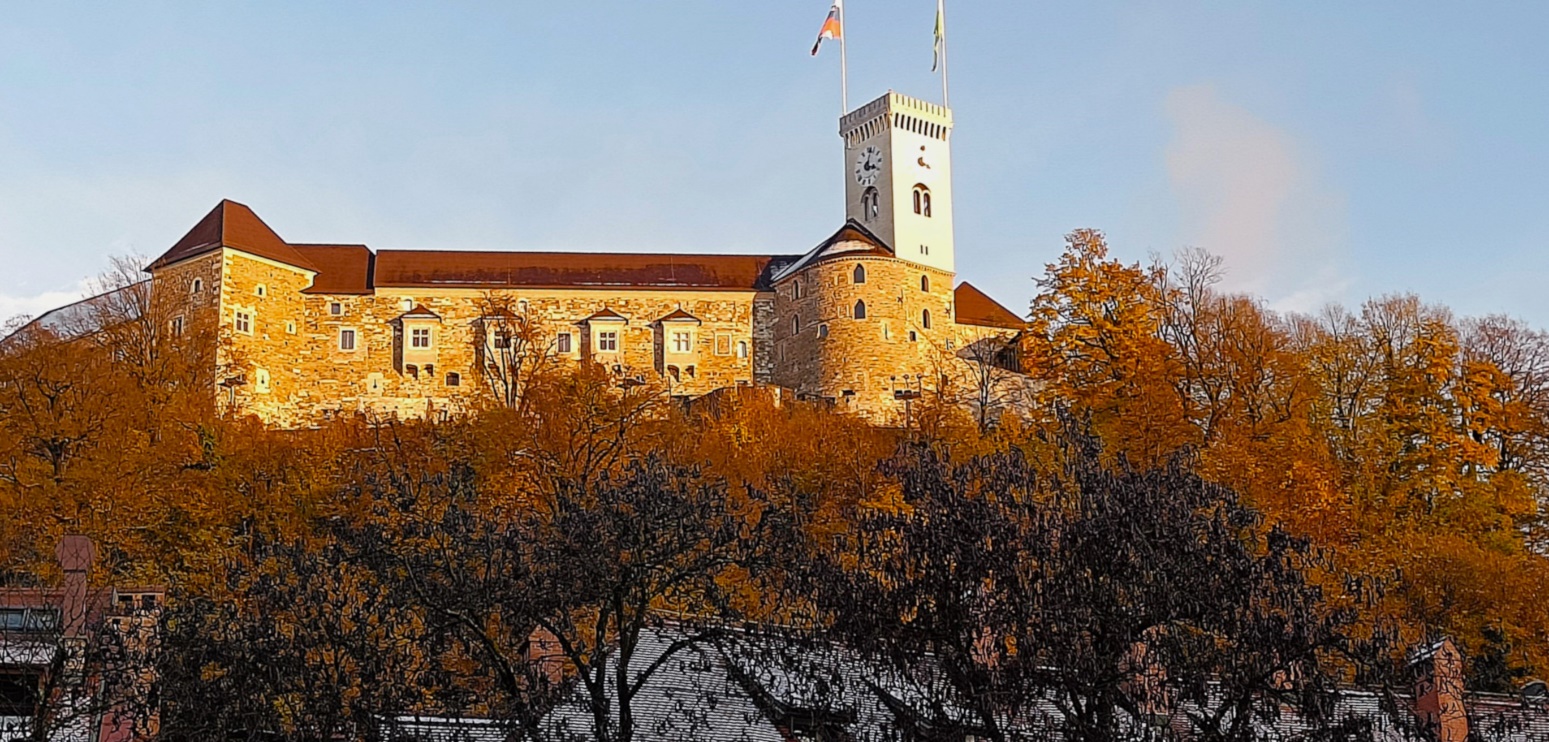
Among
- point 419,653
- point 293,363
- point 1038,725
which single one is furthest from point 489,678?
point 293,363

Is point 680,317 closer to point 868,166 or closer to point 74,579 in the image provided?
point 868,166

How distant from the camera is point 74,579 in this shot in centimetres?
3025

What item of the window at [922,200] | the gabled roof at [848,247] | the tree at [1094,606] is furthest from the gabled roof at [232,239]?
the tree at [1094,606]

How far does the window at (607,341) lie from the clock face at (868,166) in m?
14.7

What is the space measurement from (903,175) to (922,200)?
1.75 metres

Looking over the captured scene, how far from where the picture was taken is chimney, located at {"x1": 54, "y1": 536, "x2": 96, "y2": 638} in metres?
28.2

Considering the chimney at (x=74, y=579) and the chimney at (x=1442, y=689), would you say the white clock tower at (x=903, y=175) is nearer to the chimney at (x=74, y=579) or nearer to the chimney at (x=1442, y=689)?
the chimney at (x=74, y=579)

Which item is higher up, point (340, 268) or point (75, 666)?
point (340, 268)

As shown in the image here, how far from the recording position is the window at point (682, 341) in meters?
81.7

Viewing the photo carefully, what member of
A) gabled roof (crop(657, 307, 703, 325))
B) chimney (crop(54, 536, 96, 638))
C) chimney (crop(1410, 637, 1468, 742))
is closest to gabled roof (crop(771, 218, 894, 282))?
gabled roof (crop(657, 307, 703, 325))

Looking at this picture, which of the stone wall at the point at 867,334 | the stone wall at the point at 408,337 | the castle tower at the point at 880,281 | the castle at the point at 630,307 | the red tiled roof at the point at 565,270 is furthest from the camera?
the red tiled roof at the point at 565,270

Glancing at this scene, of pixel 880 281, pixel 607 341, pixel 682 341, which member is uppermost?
pixel 880 281

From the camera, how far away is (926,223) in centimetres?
8125

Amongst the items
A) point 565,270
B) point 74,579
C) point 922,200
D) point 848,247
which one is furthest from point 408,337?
point 74,579
